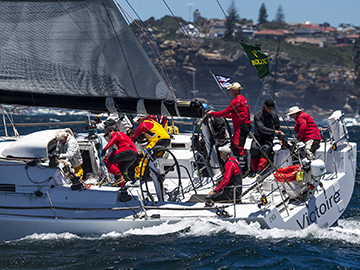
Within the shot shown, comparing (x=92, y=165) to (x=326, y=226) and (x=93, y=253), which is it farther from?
(x=326, y=226)

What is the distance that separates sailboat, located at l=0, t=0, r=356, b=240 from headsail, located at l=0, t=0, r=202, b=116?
2 centimetres

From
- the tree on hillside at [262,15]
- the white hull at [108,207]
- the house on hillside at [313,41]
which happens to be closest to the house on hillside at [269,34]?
the house on hillside at [313,41]

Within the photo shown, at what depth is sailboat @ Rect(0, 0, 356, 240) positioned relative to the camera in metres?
6.46

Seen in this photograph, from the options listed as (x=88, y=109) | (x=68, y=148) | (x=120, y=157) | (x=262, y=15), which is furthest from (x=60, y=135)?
(x=262, y=15)

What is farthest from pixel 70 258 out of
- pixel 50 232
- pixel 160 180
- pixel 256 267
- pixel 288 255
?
pixel 288 255

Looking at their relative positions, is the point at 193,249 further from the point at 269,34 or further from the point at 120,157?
the point at 269,34

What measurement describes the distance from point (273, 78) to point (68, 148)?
315 ft

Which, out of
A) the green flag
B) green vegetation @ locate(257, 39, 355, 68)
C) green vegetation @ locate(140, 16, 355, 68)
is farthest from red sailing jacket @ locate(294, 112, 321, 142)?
green vegetation @ locate(257, 39, 355, 68)

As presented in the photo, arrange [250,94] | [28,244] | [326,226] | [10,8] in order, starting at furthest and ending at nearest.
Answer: [250,94] → [326,226] → [10,8] → [28,244]

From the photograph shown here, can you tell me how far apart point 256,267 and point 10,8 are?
533 centimetres

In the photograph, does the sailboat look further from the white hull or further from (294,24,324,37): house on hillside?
(294,24,324,37): house on hillside

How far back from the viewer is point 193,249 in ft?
19.6

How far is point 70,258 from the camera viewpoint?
5.80 meters

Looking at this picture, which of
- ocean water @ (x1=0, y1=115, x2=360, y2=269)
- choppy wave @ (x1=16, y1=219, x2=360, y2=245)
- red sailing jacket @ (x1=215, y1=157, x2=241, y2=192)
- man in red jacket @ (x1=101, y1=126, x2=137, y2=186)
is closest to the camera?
ocean water @ (x1=0, y1=115, x2=360, y2=269)
